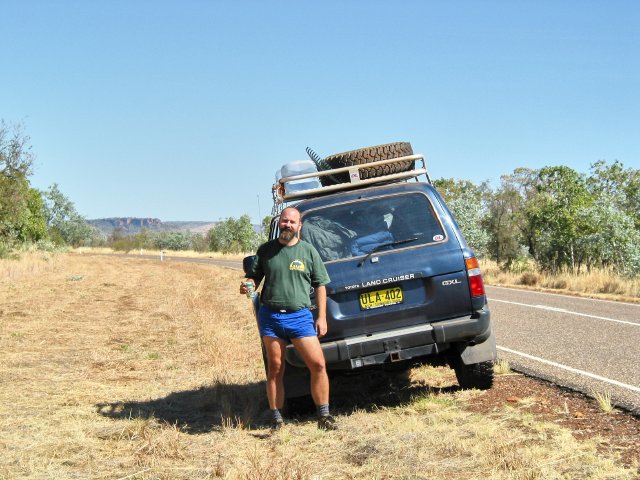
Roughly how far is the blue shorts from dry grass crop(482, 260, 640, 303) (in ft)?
47.0

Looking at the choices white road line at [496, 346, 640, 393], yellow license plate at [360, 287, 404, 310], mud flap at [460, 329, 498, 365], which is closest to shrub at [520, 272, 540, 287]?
white road line at [496, 346, 640, 393]

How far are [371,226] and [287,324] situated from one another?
133 centimetres

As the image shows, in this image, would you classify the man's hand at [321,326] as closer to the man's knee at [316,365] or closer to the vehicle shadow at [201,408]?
the man's knee at [316,365]

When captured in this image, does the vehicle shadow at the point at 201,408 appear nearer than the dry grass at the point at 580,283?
Yes

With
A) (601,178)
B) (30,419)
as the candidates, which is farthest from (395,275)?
(601,178)

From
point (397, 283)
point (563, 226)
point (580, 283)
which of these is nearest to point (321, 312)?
point (397, 283)

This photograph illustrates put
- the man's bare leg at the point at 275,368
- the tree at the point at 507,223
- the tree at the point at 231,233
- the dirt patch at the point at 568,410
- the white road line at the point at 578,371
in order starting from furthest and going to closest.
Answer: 1. the tree at the point at 231,233
2. the tree at the point at 507,223
3. the white road line at the point at 578,371
4. the man's bare leg at the point at 275,368
5. the dirt patch at the point at 568,410

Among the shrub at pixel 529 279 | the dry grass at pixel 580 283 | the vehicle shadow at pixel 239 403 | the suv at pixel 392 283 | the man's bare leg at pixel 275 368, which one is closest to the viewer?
the man's bare leg at pixel 275 368

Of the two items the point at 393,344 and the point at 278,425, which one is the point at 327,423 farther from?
the point at 393,344

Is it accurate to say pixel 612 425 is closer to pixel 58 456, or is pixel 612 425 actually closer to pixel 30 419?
pixel 58 456

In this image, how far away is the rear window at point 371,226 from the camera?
6996 mm

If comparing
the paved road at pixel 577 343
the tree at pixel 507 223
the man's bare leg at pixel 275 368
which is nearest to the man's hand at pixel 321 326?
the man's bare leg at pixel 275 368

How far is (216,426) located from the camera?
22.7 ft

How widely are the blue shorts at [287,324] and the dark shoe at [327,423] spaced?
0.71 m
